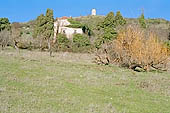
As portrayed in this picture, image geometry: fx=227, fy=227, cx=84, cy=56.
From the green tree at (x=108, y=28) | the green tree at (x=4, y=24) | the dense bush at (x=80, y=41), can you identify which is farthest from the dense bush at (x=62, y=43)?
the green tree at (x=4, y=24)

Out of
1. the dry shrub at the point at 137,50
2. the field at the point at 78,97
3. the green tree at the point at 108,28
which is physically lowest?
the field at the point at 78,97

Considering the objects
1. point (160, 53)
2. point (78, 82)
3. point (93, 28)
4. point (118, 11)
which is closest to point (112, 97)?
point (78, 82)

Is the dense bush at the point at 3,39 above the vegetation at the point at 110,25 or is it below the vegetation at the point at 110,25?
below

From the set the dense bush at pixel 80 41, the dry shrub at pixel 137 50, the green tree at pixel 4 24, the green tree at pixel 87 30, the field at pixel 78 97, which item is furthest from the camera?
the green tree at pixel 87 30

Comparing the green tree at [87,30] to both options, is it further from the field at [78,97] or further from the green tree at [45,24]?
the field at [78,97]

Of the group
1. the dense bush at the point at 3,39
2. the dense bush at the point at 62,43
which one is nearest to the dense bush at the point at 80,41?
the dense bush at the point at 62,43

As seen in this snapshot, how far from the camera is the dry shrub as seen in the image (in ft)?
61.0

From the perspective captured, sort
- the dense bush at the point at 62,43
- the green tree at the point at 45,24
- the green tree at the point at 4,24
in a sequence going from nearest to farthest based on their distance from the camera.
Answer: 1. the dense bush at the point at 62,43
2. the green tree at the point at 45,24
3. the green tree at the point at 4,24

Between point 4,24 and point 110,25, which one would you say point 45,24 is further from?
point 110,25

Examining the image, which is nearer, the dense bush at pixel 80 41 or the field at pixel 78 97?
the field at pixel 78 97

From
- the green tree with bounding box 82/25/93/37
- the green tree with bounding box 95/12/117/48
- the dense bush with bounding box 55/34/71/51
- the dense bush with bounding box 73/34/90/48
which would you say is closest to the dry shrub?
the dense bush with bounding box 55/34/71/51

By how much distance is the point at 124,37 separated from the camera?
1970cm

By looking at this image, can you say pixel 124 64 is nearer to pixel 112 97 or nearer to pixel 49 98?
pixel 112 97

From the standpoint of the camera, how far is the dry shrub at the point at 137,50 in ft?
61.0
